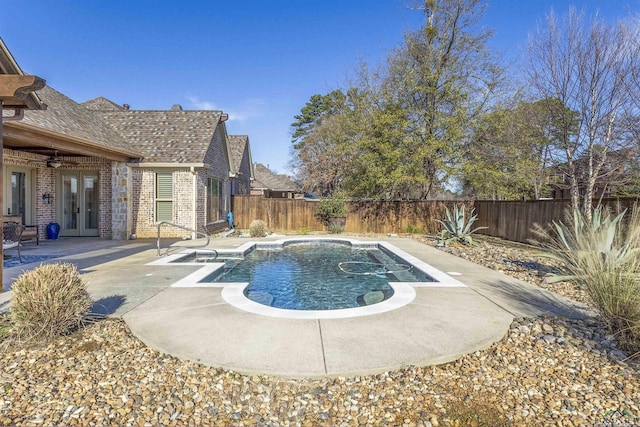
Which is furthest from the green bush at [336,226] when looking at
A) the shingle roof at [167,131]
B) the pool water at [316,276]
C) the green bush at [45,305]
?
the green bush at [45,305]

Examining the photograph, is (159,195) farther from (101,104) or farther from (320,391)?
(101,104)

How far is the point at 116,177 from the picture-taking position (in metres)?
12.1

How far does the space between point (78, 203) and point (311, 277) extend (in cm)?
1016

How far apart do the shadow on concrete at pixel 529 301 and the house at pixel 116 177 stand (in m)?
10.3

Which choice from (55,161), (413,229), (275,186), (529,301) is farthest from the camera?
(275,186)

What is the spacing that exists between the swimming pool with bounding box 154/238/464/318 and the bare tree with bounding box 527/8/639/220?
208 inches

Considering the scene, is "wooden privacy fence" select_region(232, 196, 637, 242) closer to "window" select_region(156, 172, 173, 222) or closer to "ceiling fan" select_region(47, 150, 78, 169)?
"window" select_region(156, 172, 173, 222)

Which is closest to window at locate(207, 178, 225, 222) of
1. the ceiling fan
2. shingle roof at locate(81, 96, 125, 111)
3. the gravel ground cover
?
the ceiling fan

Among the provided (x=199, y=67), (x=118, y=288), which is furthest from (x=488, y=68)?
(x=118, y=288)

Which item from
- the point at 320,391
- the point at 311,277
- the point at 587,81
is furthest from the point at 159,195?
the point at 587,81

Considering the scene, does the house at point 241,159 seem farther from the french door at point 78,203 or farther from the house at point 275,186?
the french door at point 78,203

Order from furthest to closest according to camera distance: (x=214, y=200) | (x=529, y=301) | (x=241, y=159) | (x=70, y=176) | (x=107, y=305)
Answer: (x=241, y=159) < (x=214, y=200) < (x=70, y=176) < (x=529, y=301) < (x=107, y=305)

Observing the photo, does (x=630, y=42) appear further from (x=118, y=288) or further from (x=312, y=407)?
(x=118, y=288)

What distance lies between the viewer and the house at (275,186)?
114 ft
